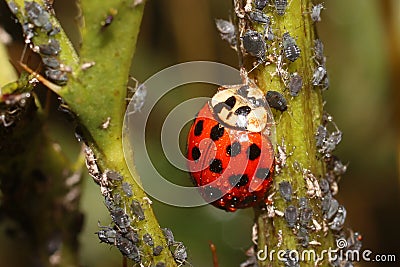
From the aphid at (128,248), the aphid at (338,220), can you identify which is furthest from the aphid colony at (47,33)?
the aphid at (338,220)

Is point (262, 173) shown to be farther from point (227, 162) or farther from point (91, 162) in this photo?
point (91, 162)

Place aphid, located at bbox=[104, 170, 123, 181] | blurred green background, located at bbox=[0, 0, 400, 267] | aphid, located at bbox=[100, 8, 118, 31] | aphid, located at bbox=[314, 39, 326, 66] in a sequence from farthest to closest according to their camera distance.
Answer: blurred green background, located at bbox=[0, 0, 400, 267], aphid, located at bbox=[314, 39, 326, 66], aphid, located at bbox=[104, 170, 123, 181], aphid, located at bbox=[100, 8, 118, 31]

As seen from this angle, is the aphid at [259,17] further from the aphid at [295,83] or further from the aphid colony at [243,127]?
the aphid at [295,83]

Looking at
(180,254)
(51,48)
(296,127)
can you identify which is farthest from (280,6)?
(180,254)

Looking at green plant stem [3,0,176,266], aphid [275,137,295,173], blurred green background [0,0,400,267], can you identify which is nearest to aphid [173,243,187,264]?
green plant stem [3,0,176,266]

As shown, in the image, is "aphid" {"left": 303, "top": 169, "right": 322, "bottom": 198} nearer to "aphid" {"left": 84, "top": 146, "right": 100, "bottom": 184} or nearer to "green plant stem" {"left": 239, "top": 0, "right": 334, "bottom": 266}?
"green plant stem" {"left": 239, "top": 0, "right": 334, "bottom": 266}
